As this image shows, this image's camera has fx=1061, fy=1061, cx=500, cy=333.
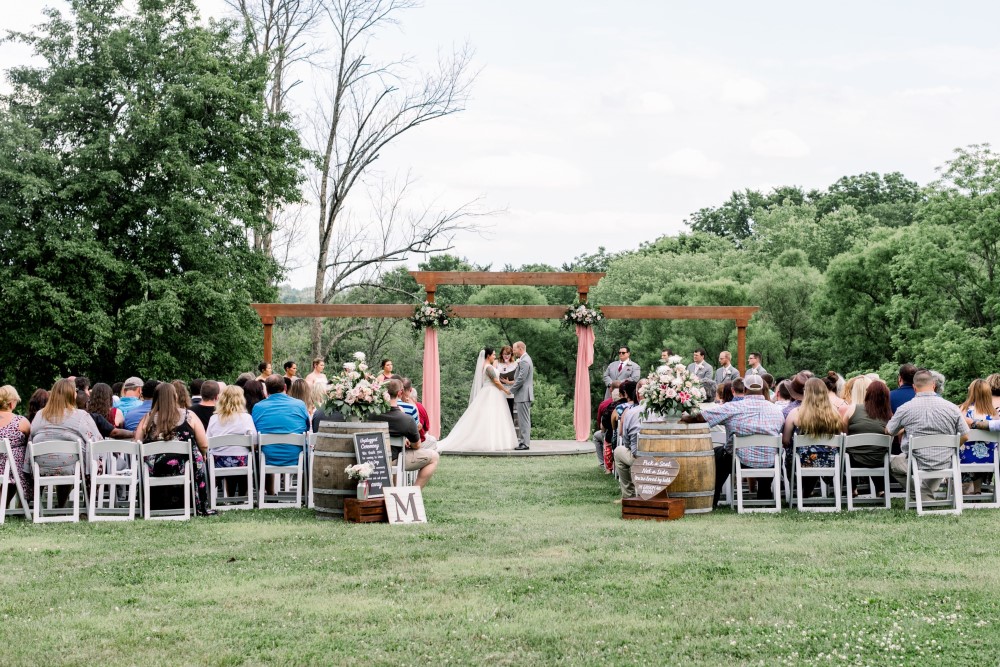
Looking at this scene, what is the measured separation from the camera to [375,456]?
10.1 meters

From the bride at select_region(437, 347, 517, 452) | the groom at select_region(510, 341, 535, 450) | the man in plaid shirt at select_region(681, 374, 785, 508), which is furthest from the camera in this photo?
the groom at select_region(510, 341, 535, 450)

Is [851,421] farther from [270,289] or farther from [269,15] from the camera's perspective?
[269,15]

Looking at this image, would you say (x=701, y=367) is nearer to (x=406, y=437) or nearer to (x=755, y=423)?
(x=755, y=423)

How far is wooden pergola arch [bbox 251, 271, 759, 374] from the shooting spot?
20281mm

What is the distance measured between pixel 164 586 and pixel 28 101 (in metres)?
20.5

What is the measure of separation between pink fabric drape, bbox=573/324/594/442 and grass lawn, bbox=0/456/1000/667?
10.3m

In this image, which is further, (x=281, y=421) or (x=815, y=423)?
(x=281, y=421)

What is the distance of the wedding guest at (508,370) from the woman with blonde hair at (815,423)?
8926mm

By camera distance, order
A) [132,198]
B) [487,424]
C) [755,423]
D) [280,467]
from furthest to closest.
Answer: [132,198] < [487,424] < [280,467] < [755,423]

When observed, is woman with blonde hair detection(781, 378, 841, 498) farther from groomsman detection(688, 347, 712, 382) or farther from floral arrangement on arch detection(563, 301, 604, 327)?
floral arrangement on arch detection(563, 301, 604, 327)

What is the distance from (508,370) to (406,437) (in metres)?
8.61

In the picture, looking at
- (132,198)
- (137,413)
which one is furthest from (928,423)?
(132,198)

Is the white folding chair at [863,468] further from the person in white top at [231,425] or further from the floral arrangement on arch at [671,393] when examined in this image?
the person in white top at [231,425]

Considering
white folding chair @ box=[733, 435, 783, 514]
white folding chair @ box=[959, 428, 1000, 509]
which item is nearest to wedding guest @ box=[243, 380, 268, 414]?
white folding chair @ box=[733, 435, 783, 514]
